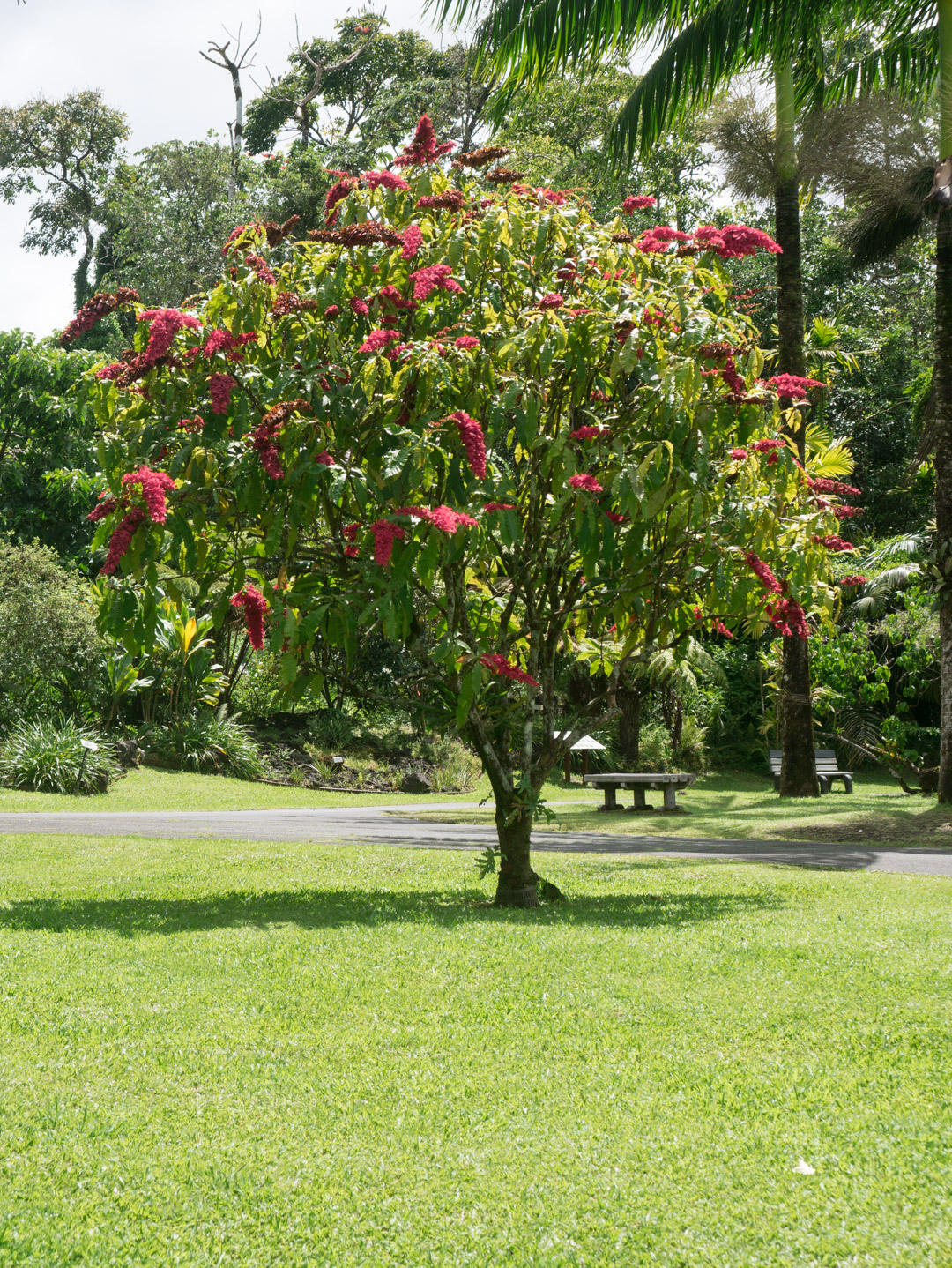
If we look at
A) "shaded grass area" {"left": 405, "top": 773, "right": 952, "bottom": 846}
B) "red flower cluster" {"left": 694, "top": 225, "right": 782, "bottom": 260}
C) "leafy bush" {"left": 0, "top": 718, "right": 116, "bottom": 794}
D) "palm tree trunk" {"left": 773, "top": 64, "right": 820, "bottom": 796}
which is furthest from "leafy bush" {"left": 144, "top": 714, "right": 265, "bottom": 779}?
"red flower cluster" {"left": 694, "top": 225, "right": 782, "bottom": 260}

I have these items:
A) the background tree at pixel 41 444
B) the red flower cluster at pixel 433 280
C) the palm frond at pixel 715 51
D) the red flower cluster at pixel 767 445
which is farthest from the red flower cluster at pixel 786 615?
the background tree at pixel 41 444

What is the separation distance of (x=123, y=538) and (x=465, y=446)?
2006mm

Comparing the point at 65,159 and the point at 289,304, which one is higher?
the point at 65,159

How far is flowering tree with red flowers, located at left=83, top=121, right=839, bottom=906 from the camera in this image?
6.66 m

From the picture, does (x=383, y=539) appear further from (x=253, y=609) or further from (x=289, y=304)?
(x=289, y=304)

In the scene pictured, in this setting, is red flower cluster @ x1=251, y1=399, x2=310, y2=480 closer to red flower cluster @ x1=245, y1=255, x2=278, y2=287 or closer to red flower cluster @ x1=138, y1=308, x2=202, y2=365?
red flower cluster @ x1=138, y1=308, x2=202, y2=365

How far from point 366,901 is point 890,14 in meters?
13.0

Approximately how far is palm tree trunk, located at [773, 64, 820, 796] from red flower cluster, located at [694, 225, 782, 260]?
856 cm

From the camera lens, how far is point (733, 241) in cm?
768

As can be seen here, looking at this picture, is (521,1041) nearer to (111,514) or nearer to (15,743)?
(111,514)

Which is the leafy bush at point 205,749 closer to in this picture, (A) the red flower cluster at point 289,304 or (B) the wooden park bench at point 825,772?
(B) the wooden park bench at point 825,772

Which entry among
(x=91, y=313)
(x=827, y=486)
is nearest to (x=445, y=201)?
(x=91, y=313)

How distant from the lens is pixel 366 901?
800 centimetres

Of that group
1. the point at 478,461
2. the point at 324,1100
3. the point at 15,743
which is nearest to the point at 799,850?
the point at 478,461
